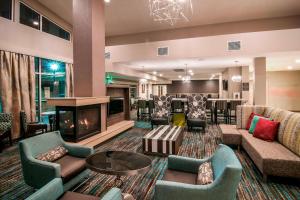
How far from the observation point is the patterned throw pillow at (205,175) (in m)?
1.76

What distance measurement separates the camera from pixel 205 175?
73.4 inches

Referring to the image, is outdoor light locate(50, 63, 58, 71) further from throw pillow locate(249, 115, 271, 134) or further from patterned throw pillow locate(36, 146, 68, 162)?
throw pillow locate(249, 115, 271, 134)

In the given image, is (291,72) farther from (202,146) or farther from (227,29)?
(202,146)

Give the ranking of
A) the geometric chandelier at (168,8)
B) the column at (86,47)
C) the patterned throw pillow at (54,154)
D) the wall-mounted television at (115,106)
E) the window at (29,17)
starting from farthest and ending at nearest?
the wall-mounted television at (115,106)
the window at (29,17)
the column at (86,47)
the geometric chandelier at (168,8)
the patterned throw pillow at (54,154)

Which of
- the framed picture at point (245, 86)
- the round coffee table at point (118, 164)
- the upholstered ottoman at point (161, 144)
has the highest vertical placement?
the framed picture at point (245, 86)

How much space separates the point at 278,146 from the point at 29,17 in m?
7.54

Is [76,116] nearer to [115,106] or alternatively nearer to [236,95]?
[115,106]

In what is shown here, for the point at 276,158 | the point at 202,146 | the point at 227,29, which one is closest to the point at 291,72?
the point at 227,29

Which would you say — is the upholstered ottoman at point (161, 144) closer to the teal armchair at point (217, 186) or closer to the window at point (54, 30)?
the teal armchair at point (217, 186)

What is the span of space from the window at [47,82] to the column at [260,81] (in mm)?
7216

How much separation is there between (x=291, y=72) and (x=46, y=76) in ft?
45.1

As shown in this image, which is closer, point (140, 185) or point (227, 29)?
point (140, 185)

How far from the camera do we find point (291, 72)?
11.6 meters

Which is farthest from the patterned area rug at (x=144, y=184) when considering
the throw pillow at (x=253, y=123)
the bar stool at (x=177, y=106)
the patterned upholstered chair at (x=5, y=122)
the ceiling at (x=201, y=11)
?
the ceiling at (x=201, y=11)
